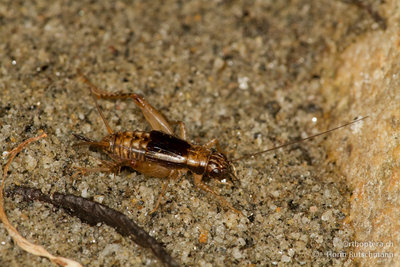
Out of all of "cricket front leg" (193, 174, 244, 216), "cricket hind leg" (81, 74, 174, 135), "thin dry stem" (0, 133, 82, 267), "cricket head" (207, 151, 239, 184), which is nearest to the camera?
"thin dry stem" (0, 133, 82, 267)

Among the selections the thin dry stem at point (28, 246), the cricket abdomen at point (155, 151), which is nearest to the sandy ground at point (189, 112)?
the thin dry stem at point (28, 246)

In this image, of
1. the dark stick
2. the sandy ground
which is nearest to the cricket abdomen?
the sandy ground

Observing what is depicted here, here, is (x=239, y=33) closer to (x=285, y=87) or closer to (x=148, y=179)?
(x=285, y=87)

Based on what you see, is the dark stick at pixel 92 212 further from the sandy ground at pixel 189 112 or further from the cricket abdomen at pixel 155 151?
the cricket abdomen at pixel 155 151

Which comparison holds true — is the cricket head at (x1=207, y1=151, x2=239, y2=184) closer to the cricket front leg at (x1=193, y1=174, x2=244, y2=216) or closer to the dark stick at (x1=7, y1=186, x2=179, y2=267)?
the cricket front leg at (x1=193, y1=174, x2=244, y2=216)

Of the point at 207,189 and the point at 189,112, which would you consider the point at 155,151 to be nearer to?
the point at 207,189

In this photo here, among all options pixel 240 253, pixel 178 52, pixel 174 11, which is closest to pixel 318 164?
pixel 240 253
